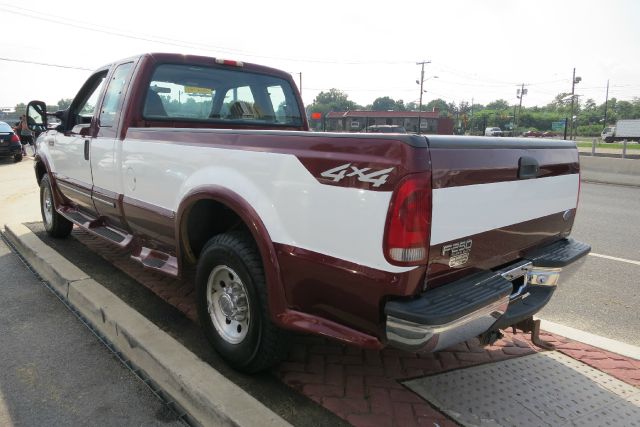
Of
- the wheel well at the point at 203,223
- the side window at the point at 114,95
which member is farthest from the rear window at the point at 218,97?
the wheel well at the point at 203,223

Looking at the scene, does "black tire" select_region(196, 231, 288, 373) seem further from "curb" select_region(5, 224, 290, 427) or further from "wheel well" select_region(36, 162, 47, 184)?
"wheel well" select_region(36, 162, 47, 184)

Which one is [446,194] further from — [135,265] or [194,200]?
[135,265]

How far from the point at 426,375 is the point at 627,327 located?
1.96 m

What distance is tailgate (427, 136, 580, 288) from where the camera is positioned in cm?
207

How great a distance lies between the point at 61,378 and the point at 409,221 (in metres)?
2.37

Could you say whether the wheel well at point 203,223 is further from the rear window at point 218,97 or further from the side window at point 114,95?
the side window at point 114,95

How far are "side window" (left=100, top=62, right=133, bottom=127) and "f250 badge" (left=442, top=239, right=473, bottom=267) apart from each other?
3127 millimetres

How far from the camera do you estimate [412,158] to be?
1916mm

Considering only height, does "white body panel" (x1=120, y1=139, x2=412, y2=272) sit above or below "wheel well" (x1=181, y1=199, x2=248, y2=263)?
above

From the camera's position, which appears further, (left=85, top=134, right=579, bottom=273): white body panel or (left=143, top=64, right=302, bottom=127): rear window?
(left=143, top=64, right=302, bottom=127): rear window

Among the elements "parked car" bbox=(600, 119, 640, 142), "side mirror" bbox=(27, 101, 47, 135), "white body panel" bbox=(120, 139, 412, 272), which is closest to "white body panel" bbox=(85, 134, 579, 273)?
"white body panel" bbox=(120, 139, 412, 272)

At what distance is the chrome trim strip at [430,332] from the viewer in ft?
6.48

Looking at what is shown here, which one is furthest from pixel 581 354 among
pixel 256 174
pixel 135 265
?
pixel 135 265

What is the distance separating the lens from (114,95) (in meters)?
4.21
